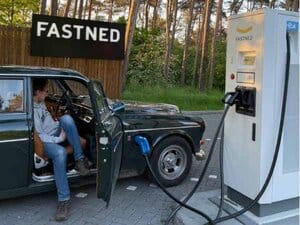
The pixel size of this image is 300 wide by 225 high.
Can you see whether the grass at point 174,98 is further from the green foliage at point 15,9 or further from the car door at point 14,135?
the green foliage at point 15,9

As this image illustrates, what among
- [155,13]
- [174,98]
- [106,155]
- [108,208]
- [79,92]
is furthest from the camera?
[155,13]

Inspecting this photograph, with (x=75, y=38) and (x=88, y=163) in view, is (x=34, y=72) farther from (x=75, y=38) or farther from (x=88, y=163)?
(x=75, y=38)

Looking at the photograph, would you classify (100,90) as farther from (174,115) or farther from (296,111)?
(296,111)

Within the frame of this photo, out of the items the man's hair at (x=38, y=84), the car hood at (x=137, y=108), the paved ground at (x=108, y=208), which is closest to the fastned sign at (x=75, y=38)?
the car hood at (x=137, y=108)

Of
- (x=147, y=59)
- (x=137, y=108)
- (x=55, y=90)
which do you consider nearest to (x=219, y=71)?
(x=147, y=59)

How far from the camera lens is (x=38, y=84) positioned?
14.4ft

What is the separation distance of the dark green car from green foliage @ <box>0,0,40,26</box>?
22.0 metres

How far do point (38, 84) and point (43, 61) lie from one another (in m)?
7.03

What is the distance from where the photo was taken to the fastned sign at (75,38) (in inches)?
420

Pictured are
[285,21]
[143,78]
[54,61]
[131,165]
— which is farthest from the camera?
[143,78]

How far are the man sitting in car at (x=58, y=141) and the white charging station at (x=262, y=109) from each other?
1.73 metres

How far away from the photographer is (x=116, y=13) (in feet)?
132

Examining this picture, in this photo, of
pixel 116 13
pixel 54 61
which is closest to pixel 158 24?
pixel 116 13

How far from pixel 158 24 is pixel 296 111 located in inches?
1401
